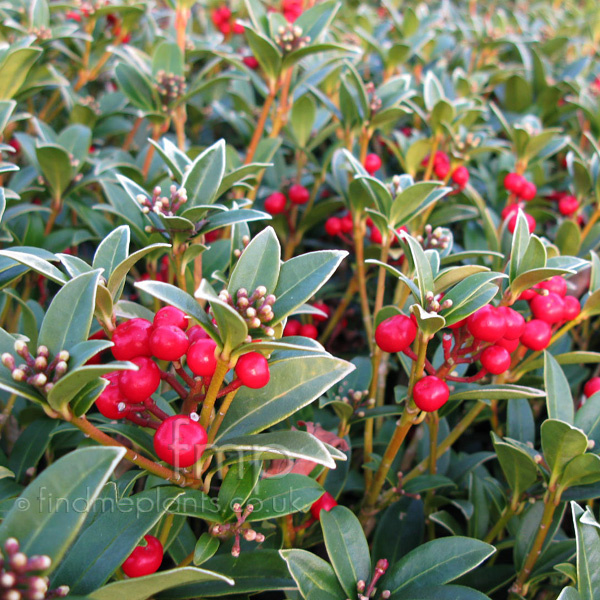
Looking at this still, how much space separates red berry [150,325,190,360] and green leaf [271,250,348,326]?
19cm

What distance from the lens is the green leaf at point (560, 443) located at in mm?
1257

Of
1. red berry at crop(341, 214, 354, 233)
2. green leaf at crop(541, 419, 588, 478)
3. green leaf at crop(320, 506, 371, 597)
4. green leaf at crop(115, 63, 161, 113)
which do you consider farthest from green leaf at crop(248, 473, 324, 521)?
green leaf at crop(115, 63, 161, 113)

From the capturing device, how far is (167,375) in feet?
3.76

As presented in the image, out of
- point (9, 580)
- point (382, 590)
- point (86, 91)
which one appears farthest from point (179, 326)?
point (86, 91)

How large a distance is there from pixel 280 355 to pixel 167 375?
0.24 m

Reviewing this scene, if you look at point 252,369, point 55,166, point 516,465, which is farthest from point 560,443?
point 55,166

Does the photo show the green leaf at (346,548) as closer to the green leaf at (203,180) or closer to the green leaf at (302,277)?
the green leaf at (302,277)

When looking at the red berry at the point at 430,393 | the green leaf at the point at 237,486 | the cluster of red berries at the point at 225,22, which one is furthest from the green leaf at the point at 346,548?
the cluster of red berries at the point at 225,22

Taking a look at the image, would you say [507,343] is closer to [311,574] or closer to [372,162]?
[311,574]

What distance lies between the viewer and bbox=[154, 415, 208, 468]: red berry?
3.43 feet

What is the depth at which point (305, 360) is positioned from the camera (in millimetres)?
1211

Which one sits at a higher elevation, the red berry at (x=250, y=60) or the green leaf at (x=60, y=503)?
the red berry at (x=250, y=60)

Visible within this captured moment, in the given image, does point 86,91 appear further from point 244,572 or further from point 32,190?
point 244,572

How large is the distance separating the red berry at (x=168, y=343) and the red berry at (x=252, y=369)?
0.40 ft
